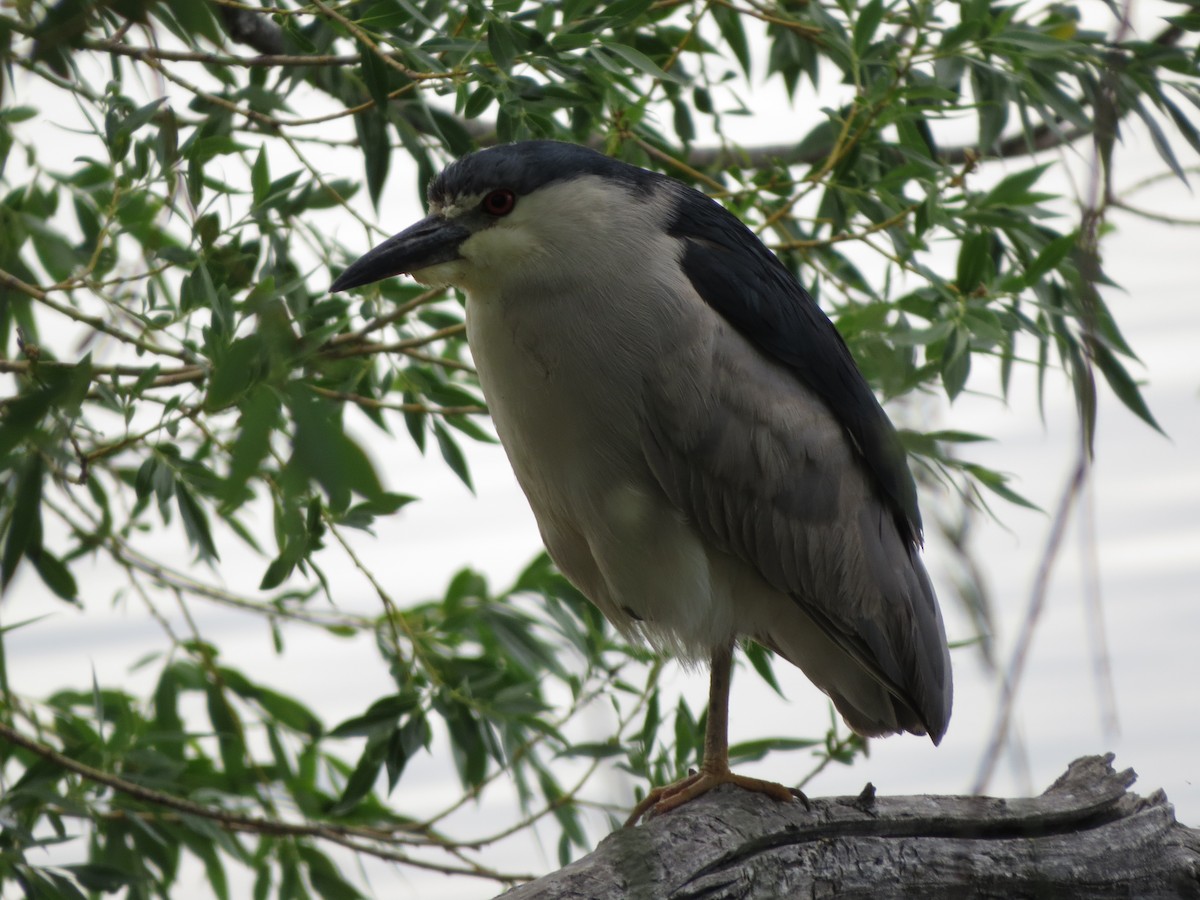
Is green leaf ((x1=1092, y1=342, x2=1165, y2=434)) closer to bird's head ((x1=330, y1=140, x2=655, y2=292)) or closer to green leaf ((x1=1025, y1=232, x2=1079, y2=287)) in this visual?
green leaf ((x1=1025, y1=232, x2=1079, y2=287))

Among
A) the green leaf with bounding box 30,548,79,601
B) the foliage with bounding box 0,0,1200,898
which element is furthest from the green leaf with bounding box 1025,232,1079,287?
the green leaf with bounding box 30,548,79,601

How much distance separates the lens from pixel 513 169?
1.97 metres

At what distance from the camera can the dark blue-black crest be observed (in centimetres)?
196

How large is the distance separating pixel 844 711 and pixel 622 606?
1.70 feet

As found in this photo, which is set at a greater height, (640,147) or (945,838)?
(640,147)

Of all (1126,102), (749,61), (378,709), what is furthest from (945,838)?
(749,61)

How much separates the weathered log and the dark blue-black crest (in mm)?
985

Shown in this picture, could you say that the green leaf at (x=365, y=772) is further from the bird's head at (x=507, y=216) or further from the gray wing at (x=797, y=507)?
the bird's head at (x=507, y=216)

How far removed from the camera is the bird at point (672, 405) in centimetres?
199

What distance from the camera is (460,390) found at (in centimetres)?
235

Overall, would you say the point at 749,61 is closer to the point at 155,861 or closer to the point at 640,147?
the point at 640,147

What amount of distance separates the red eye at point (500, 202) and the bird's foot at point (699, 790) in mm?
963

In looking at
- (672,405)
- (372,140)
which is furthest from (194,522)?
(672,405)

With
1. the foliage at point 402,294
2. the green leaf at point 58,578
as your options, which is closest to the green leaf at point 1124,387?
the foliage at point 402,294
